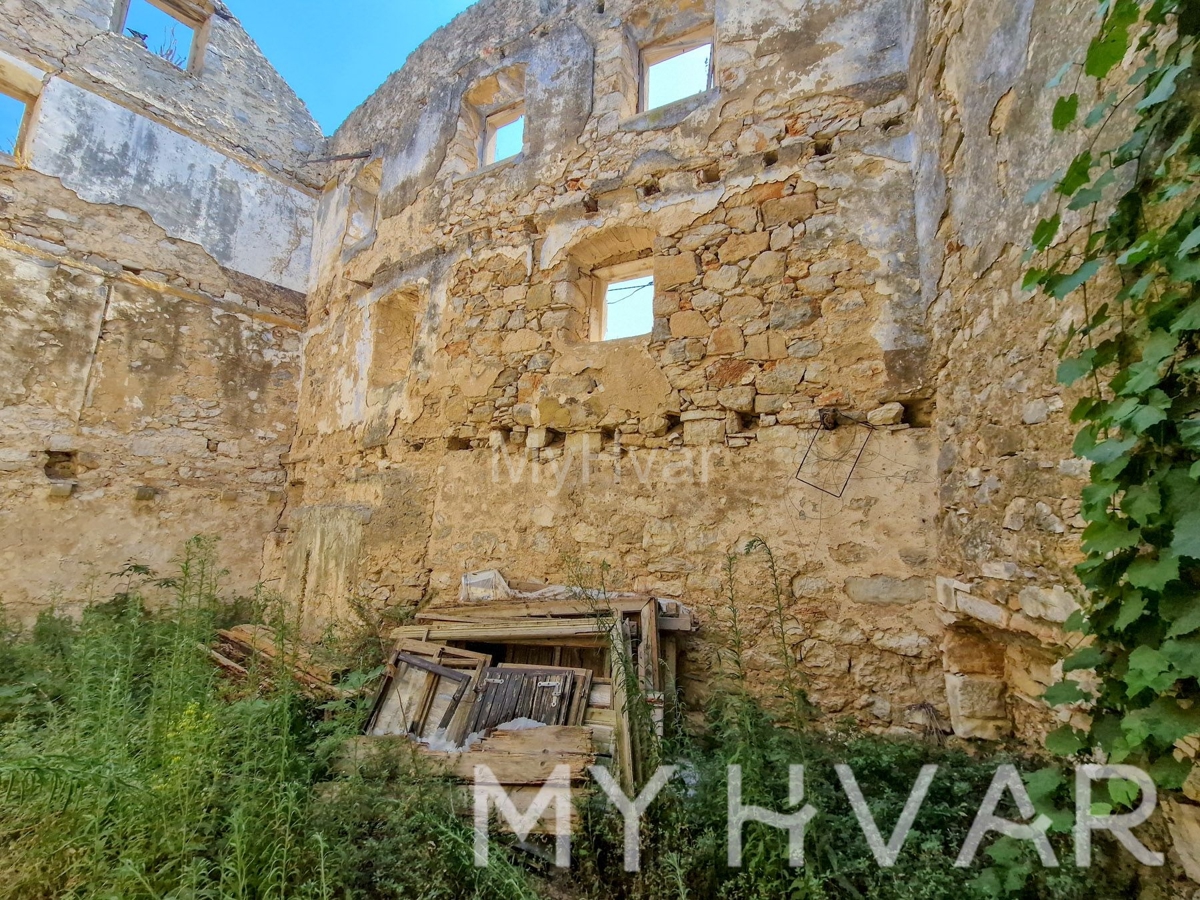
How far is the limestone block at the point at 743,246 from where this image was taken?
3842mm

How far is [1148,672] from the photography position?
1470mm

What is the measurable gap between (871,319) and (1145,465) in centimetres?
208

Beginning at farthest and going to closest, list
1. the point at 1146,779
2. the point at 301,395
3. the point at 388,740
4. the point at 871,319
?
the point at 301,395 < the point at 871,319 < the point at 388,740 < the point at 1146,779

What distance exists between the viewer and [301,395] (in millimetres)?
6879

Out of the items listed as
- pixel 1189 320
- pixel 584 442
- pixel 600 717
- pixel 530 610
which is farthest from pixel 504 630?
pixel 1189 320

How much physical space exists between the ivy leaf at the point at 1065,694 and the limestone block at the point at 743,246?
293 cm

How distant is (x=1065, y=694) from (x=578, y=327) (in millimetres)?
3717

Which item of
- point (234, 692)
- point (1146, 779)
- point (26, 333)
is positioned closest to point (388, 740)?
point (234, 692)

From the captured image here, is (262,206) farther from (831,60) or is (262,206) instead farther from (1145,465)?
(1145,465)

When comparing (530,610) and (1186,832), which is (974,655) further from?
(530,610)

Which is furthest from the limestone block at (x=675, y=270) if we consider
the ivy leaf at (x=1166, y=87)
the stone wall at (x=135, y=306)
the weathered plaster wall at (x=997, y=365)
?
the stone wall at (x=135, y=306)

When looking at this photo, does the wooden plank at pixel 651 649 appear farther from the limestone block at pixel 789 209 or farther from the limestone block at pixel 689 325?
the limestone block at pixel 789 209

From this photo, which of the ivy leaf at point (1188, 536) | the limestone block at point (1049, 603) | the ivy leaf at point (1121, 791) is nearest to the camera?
the ivy leaf at point (1188, 536)

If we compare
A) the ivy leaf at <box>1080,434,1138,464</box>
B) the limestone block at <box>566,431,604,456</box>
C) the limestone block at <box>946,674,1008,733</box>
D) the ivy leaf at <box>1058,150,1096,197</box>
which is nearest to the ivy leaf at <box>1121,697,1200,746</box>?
the ivy leaf at <box>1080,434,1138,464</box>
